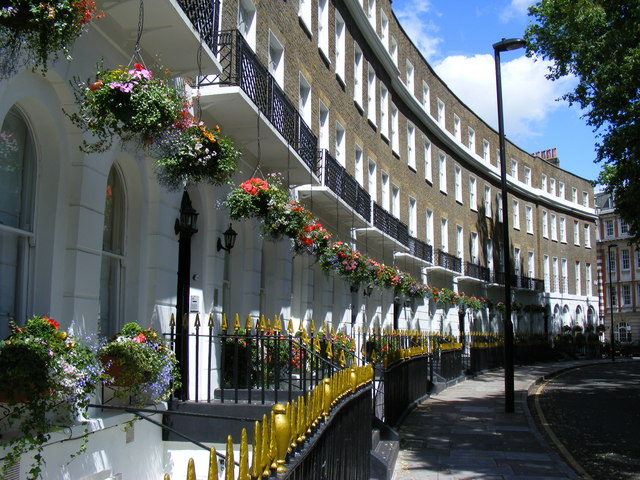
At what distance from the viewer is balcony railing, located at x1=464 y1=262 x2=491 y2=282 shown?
36062 millimetres

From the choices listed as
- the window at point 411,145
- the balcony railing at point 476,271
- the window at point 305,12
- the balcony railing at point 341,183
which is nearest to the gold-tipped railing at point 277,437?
the balcony railing at point 341,183

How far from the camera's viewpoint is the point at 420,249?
93.7ft

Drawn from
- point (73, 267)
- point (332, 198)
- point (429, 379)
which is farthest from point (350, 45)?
point (73, 267)

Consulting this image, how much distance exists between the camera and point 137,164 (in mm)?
8203

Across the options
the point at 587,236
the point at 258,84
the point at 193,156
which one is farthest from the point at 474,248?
the point at 193,156

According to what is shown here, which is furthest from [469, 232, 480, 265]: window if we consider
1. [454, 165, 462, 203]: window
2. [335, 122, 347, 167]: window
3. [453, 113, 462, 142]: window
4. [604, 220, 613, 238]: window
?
[604, 220, 613, 238]: window

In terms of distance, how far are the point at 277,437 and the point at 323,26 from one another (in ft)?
56.3

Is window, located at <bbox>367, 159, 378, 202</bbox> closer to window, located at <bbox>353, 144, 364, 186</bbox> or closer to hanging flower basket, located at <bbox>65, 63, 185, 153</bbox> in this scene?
window, located at <bbox>353, 144, 364, 186</bbox>

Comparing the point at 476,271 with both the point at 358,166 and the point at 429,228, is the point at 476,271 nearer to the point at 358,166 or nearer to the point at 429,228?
the point at 429,228

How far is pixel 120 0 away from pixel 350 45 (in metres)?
15.4

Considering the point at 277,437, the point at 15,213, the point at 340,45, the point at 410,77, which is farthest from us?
the point at 410,77

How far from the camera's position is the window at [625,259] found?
7056cm

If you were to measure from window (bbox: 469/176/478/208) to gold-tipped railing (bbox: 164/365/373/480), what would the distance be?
34961 millimetres

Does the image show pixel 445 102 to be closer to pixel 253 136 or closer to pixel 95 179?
pixel 253 136
